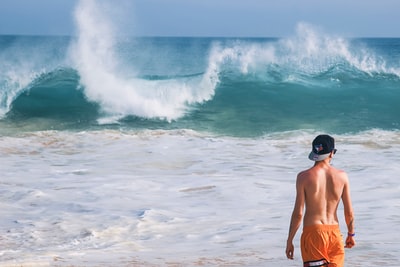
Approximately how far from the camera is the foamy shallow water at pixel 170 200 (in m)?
6.72

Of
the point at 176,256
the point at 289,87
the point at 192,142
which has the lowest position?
the point at 176,256

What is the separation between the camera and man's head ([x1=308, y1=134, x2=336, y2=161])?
4.30m

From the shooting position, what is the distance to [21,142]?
14422 mm

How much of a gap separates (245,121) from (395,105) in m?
5.22

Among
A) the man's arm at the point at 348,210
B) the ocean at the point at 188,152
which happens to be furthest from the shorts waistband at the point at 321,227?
the ocean at the point at 188,152

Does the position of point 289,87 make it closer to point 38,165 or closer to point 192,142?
point 192,142

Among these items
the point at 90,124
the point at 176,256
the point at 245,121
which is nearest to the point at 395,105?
the point at 245,121

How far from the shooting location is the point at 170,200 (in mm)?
9227

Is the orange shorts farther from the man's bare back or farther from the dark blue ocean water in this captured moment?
the dark blue ocean water

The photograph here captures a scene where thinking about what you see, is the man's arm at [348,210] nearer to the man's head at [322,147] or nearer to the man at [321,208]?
the man at [321,208]

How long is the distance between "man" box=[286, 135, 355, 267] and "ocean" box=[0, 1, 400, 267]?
5.90ft

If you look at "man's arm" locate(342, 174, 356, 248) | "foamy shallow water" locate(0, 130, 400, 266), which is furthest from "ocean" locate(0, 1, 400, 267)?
"man's arm" locate(342, 174, 356, 248)

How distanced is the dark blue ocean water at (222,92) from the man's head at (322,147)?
12705mm

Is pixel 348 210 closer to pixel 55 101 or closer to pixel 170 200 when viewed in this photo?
pixel 170 200
